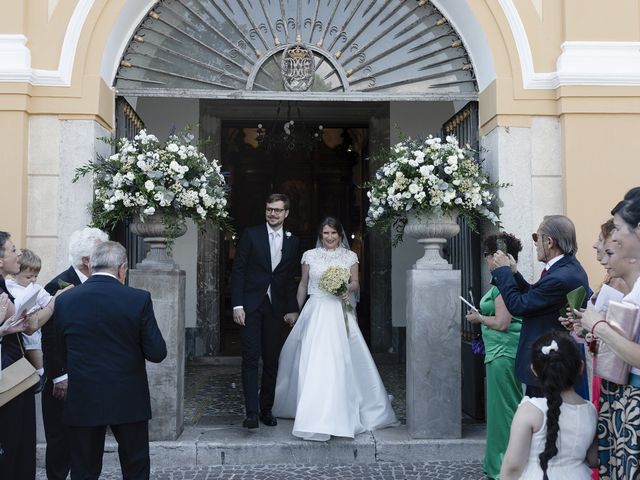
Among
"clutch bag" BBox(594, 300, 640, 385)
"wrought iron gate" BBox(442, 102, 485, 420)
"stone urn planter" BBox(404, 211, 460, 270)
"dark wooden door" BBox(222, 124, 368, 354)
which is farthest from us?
"dark wooden door" BBox(222, 124, 368, 354)

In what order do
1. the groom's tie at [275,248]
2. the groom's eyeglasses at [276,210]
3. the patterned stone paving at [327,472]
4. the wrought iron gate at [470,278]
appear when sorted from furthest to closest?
the wrought iron gate at [470,278] < the groom's tie at [275,248] < the groom's eyeglasses at [276,210] < the patterned stone paving at [327,472]

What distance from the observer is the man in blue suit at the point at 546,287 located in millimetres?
3988

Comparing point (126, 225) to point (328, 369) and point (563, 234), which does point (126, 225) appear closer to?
point (328, 369)

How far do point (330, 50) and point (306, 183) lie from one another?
19.2ft

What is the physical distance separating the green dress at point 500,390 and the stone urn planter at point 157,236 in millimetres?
2596

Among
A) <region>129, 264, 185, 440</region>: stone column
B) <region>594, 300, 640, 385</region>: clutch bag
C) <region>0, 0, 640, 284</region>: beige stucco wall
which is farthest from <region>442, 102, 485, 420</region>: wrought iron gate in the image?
<region>594, 300, 640, 385</region>: clutch bag

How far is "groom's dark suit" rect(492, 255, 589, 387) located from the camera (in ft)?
13.0

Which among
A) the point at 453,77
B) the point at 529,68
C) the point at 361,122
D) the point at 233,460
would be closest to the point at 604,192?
the point at 529,68

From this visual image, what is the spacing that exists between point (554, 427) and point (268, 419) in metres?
3.43

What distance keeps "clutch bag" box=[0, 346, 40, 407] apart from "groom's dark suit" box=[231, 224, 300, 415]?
2184 millimetres

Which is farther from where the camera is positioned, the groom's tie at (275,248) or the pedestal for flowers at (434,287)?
the groom's tie at (275,248)

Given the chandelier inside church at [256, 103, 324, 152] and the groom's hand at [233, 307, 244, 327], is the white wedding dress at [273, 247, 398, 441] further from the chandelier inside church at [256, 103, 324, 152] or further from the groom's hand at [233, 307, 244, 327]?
the chandelier inside church at [256, 103, 324, 152]

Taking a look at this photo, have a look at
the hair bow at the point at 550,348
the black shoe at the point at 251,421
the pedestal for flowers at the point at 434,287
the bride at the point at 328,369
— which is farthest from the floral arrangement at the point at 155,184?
the hair bow at the point at 550,348

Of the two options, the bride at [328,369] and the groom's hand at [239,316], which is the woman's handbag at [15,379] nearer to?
the groom's hand at [239,316]
